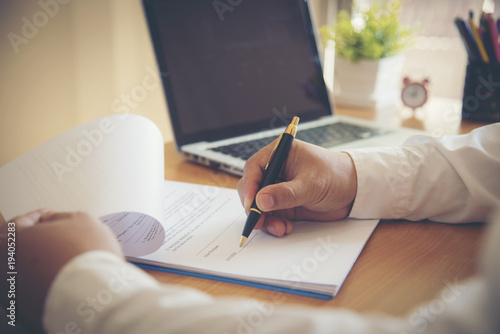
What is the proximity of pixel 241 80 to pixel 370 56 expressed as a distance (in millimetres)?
468

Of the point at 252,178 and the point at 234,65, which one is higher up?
the point at 234,65

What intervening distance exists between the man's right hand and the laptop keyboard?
17cm

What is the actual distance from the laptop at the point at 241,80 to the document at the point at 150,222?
20cm

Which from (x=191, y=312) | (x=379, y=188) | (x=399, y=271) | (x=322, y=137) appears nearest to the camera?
(x=191, y=312)

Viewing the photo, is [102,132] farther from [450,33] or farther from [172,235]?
[450,33]

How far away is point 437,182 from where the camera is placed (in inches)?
22.0

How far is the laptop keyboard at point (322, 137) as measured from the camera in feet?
2.44

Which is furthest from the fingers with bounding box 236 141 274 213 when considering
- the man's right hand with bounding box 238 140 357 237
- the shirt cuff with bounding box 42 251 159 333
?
the shirt cuff with bounding box 42 251 159 333

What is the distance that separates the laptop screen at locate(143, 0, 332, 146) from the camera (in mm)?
779

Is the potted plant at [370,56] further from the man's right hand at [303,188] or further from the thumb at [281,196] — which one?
the thumb at [281,196]

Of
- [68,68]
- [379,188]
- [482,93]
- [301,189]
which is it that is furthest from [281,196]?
[482,93]

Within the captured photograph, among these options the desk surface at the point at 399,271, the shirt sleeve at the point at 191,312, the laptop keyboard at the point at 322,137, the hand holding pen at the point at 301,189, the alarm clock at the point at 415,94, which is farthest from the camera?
the alarm clock at the point at 415,94

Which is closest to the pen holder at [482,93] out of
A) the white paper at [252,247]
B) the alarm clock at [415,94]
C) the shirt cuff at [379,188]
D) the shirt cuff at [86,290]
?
the alarm clock at [415,94]

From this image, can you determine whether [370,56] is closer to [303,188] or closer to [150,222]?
[303,188]
